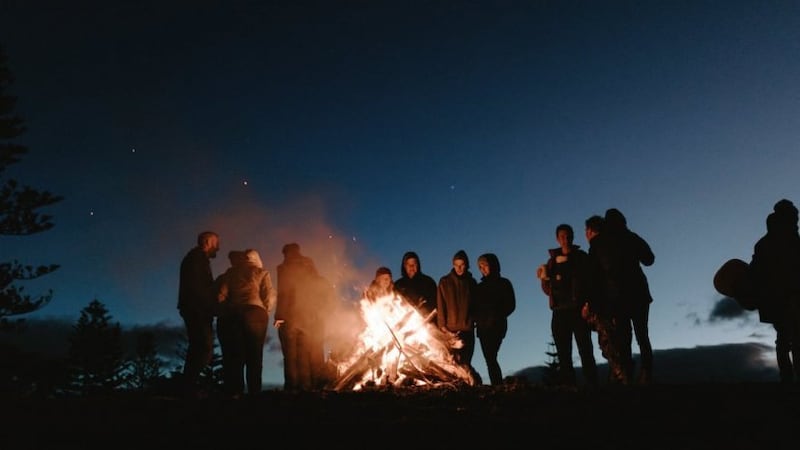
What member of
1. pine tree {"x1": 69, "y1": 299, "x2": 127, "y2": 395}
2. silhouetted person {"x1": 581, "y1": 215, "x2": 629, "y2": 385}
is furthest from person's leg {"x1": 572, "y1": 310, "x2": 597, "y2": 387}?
→ pine tree {"x1": 69, "y1": 299, "x2": 127, "y2": 395}

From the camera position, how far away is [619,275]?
336 inches

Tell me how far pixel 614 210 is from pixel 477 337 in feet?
10.8

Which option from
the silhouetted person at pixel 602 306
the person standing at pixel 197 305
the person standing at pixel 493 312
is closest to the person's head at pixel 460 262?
the person standing at pixel 493 312

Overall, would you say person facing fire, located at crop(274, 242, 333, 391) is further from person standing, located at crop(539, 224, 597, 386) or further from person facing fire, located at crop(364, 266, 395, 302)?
person standing, located at crop(539, 224, 597, 386)

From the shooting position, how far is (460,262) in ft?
36.8

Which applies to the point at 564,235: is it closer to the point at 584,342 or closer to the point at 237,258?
the point at 584,342

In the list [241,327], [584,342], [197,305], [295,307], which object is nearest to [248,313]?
[241,327]

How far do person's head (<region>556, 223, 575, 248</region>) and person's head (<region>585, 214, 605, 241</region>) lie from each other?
0.57 meters

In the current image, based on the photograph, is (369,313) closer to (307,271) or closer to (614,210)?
(307,271)

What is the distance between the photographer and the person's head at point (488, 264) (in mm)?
11023

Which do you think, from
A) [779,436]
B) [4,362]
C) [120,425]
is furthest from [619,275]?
[4,362]

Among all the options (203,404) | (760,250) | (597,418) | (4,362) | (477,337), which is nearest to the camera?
(597,418)

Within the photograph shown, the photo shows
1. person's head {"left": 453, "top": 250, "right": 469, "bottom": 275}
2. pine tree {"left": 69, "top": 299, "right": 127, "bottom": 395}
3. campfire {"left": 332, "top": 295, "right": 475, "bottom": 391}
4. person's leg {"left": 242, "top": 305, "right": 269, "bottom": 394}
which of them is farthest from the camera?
pine tree {"left": 69, "top": 299, "right": 127, "bottom": 395}

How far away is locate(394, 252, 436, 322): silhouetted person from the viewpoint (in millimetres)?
11398
